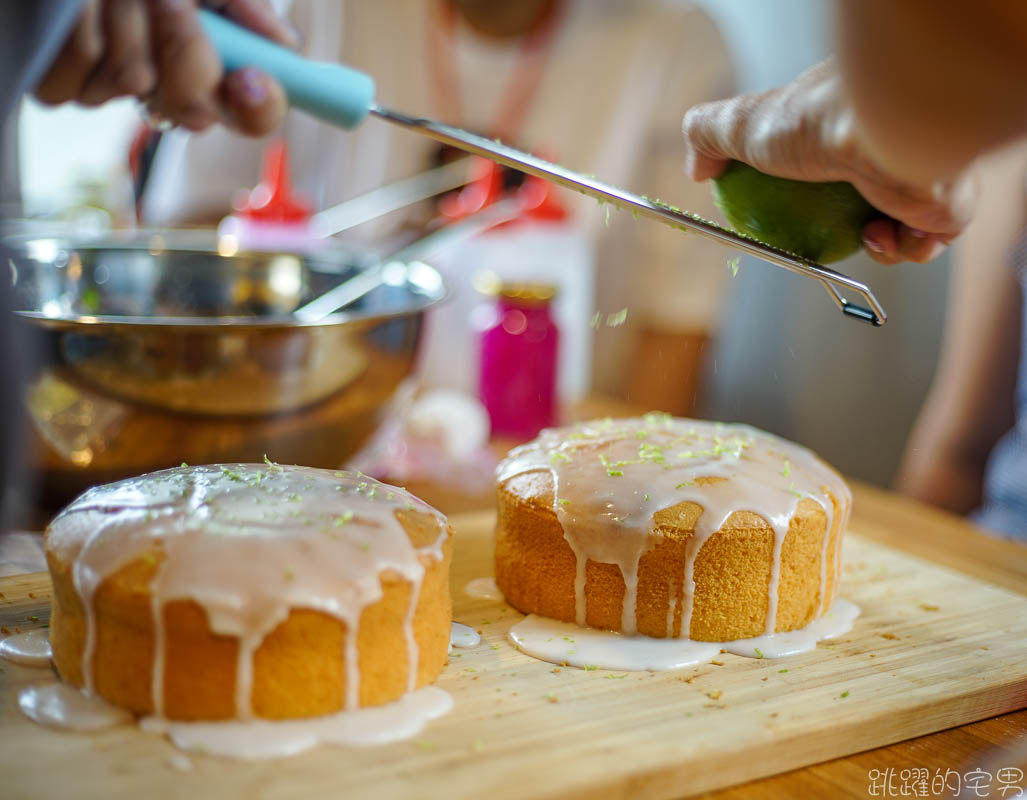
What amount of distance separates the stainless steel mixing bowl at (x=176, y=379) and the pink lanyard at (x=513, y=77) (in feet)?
4.66

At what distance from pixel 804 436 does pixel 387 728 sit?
2.25 meters

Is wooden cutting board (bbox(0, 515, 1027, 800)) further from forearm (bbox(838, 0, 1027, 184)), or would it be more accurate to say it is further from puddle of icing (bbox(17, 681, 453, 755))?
forearm (bbox(838, 0, 1027, 184))

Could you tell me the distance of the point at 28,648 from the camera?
763 millimetres

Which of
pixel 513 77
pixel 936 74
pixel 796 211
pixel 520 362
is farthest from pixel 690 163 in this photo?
pixel 513 77

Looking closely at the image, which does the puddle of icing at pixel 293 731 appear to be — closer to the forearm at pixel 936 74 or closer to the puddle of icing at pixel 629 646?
the puddle of icing at pixel 629 646

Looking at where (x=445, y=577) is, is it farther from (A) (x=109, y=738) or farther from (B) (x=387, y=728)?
(A) (x=109, y=738)

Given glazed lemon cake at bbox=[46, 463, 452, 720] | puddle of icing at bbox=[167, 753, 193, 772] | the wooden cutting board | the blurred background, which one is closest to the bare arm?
the blurred background

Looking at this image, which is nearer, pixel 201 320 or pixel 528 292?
pixel 201 320

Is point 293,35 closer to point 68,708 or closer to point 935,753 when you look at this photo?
point 68,708

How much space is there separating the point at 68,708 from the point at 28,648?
0.10m

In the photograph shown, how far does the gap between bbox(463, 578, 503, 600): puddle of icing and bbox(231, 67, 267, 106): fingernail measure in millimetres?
522

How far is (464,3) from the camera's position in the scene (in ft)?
8.13

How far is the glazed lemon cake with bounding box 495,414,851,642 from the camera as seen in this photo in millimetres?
848

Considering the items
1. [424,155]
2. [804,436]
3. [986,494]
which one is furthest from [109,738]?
[804,436]
